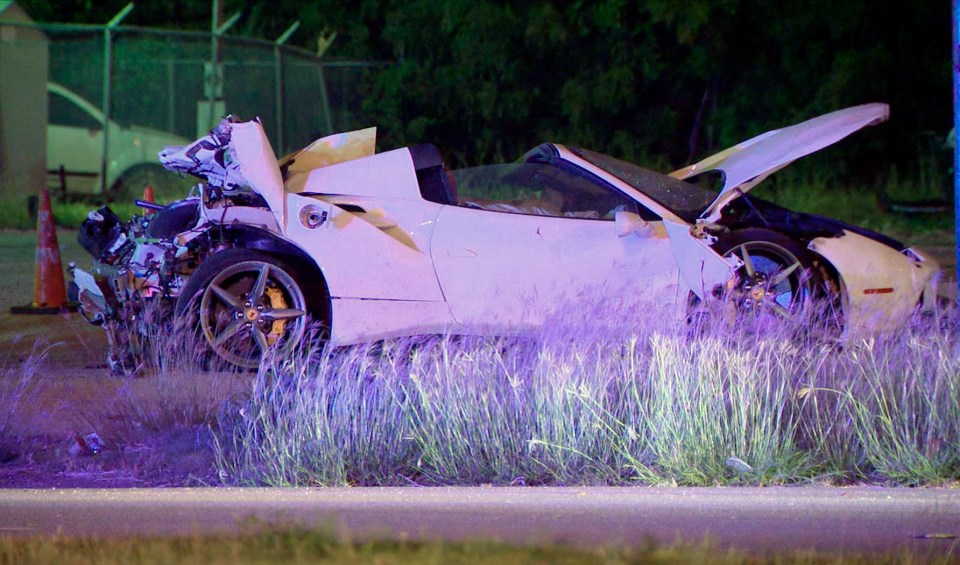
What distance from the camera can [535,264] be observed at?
7168 mm

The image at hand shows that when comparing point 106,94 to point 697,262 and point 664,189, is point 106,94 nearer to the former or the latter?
point 664,189

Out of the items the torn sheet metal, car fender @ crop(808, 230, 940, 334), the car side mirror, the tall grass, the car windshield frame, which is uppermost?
the torn sheet metal

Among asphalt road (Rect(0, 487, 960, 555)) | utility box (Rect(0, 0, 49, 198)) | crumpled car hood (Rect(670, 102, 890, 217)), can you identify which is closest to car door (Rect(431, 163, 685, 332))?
crumpled car hood (Rect(670, 102, 890, 217))

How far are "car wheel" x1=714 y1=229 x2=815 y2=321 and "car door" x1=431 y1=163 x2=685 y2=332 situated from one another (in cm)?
44

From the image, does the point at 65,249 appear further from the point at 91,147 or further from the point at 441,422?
the point at 441,422

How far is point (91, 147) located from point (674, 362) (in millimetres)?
15493

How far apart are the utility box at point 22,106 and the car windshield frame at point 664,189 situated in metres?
12.4

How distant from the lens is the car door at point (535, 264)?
23.4 feet

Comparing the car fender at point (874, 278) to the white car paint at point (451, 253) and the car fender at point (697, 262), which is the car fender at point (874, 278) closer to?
the white car paint at point (451, 253)

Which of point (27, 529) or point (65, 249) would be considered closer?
point (27, 529)

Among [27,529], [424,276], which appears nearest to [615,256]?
[424,276]

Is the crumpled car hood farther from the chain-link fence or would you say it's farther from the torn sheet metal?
the chain-link fence

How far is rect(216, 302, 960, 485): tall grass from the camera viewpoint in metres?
5.42

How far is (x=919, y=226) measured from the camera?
55.2 feet
